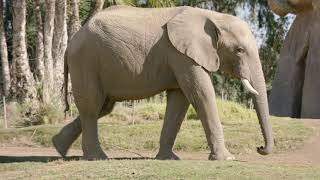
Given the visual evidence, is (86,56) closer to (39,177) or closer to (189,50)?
(189,50)

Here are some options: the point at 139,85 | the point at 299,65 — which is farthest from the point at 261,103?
the point at 299,65

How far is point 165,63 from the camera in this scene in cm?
1083

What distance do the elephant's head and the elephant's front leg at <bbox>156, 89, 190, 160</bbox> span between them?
820 mm

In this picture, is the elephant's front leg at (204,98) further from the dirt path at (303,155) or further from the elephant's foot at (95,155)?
the dirt path at (303,155)

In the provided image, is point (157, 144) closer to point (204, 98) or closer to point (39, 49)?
point (204, 98)

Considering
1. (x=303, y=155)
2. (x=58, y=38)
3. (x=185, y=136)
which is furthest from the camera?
(x=58, y=38)

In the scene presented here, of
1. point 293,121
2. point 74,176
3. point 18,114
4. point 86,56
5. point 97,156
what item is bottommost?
point 18,114

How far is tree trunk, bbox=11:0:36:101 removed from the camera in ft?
67.8

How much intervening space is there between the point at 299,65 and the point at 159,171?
12933mm

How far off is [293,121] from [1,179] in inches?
351

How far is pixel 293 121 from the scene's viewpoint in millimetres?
16828

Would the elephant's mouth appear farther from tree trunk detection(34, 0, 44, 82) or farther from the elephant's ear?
tree trunk detection(34, 0, 44, 82)

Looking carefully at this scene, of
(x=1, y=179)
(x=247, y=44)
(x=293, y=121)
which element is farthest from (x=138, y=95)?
(x=293, y=121)

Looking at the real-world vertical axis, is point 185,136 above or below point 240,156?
below
